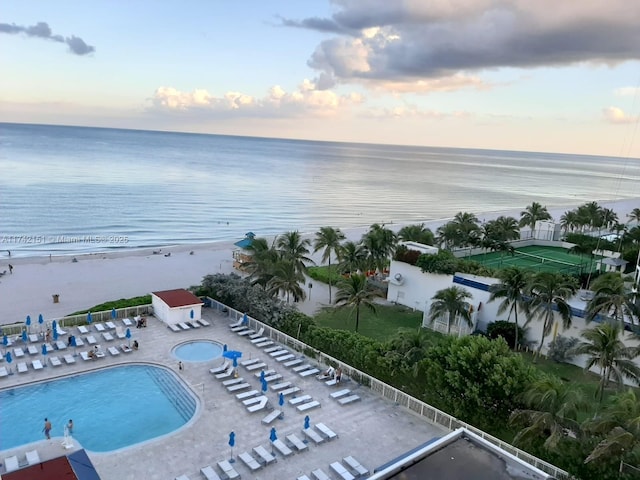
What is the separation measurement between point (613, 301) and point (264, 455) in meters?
17.2

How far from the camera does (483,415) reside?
17.3 meters

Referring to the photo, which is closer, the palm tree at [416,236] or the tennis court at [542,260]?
the tennis court at [542,260]

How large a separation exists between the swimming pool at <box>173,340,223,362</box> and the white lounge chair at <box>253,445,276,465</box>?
7.60 m

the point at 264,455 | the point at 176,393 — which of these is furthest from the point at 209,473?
the point at 176,393

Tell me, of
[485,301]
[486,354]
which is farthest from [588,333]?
[485,301]

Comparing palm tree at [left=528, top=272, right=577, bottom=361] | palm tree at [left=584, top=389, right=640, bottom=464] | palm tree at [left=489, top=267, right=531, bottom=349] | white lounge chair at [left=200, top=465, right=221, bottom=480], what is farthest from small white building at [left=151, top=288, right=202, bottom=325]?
palm tree at [left=584, top=389, right=640, bottom=464]

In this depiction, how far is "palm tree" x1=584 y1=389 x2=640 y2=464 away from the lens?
12984 mm

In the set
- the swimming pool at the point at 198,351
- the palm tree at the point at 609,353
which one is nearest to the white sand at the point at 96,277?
the swimming pool at the point at 198,351

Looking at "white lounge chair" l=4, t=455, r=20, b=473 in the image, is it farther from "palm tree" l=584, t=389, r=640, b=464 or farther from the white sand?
"palm tree" l=584, t=389, r=640, b=464

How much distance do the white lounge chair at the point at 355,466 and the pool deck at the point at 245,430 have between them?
0.37 m

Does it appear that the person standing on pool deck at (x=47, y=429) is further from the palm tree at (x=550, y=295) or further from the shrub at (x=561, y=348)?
the shrub at (x=561, y=348)

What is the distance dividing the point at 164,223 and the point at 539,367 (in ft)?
173

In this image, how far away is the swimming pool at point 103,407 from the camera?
16.9 m

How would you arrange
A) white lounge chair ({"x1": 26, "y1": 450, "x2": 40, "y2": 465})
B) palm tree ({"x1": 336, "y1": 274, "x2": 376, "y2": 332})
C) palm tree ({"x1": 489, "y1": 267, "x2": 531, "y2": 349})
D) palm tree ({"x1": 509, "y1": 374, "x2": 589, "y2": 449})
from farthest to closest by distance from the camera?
palm tree ({"x1": 336, "y1": 274, "x2": 376, "y2": 332}) → palm tree ({"x1": 489, "y1": 267, "x2": 531, "y2": 349}) → white lounge chair ({"x1": 26, "y1": 450, "x2": 40, "y2": 465}) → palm tree ({"x1": 509, "y1": 374, "x2": 589, "y2": 449})
